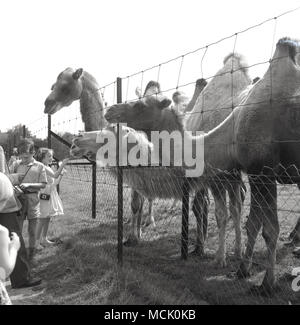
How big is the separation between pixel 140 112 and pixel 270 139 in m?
2.74

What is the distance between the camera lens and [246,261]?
4645 mm

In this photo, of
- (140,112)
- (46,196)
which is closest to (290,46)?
(140,112)

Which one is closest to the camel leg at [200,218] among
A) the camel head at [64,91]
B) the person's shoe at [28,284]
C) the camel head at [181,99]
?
the person's shoe at [28,284]

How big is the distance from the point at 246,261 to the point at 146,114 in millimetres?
2772

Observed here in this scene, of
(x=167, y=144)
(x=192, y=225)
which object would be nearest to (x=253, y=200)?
(x=167, y=144)

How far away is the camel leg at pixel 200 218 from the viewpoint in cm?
575

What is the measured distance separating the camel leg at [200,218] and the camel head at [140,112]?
4.29 ft

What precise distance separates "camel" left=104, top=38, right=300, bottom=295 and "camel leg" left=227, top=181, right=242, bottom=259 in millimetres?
917

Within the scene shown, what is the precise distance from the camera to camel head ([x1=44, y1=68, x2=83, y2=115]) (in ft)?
27.5

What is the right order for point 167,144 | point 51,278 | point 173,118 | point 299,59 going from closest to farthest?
point 299,59
point 51,278
point 167,144
point 173,118

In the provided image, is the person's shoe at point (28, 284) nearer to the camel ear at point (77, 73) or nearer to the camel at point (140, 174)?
the camel at point (140, 174)

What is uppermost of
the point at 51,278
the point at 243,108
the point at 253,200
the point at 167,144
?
the point at 243,108
